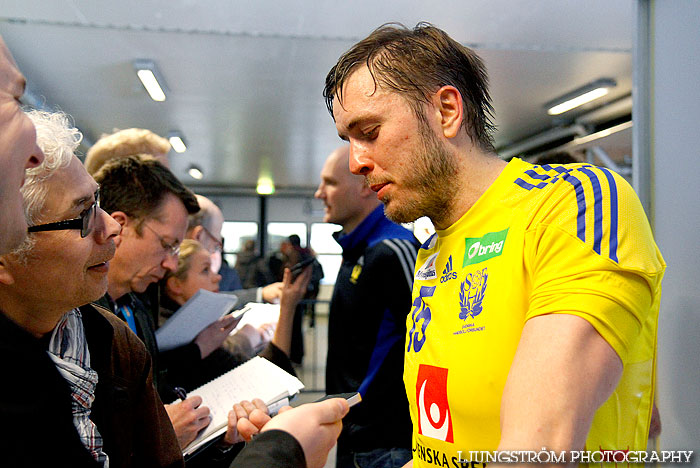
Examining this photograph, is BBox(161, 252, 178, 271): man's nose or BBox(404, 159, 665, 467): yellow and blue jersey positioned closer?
BBox(404, 159, 665, 467): yellow and blue jersey

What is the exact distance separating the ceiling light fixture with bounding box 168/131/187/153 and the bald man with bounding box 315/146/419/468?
7891 mm

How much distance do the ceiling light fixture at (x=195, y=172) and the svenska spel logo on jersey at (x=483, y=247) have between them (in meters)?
12.5

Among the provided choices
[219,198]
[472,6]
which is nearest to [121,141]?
[472,6]

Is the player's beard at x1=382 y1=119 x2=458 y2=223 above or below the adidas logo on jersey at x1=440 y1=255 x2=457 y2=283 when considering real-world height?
above

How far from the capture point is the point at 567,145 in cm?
880

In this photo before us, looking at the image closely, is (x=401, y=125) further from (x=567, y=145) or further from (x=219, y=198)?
(x=219, y=198)

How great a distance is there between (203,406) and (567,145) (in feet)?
27.6

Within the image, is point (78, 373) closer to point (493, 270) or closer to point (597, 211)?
point (493, 270)

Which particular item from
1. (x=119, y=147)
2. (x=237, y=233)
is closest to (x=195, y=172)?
(x=237, y=233)

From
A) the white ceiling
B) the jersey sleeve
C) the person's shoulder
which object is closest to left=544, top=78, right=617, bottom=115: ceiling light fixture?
the white ceiling

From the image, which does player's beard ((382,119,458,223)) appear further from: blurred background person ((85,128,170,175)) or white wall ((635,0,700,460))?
blurred background person ((85,128,170,175))

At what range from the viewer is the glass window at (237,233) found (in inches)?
680

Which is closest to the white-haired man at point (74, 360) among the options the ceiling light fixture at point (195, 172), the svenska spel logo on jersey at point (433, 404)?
the svenska spel logo on jersey at point (433, 404)

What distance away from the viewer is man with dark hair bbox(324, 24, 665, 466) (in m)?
0.82
